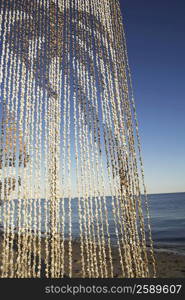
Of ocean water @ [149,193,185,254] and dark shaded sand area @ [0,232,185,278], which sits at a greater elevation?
ocean water @ [149,193,185,254]

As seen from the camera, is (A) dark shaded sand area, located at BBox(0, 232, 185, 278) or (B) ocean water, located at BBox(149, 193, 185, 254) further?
(B) ocean water, located at BBox(149, 193, 185, 254)

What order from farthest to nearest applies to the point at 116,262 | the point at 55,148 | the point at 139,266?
1. the point at 116,262
2. the point at 55,148
3. the point at 139,266

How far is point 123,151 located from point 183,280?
1609 millimetres

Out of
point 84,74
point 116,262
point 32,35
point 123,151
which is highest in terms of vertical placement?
point 32,35

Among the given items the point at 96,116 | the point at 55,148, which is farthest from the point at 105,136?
the point at 55,148

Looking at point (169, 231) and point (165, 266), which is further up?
point (169, 231)

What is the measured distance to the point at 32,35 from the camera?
12.0ft

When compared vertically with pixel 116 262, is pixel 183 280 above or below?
above

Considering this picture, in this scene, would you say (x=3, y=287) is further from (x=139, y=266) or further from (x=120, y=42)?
(x=120, y=42)

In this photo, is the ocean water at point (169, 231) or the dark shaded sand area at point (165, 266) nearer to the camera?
the dark shaded sand area at point (165, 266)

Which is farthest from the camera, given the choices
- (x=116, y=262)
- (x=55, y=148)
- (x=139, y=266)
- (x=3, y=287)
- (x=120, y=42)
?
(x=116, y=262)

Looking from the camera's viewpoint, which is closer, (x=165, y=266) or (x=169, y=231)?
(x=165, y=266)

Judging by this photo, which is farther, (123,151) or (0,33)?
(0,33)

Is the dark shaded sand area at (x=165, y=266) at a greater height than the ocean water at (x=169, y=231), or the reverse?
the ocean water at (x=169, y=231)
